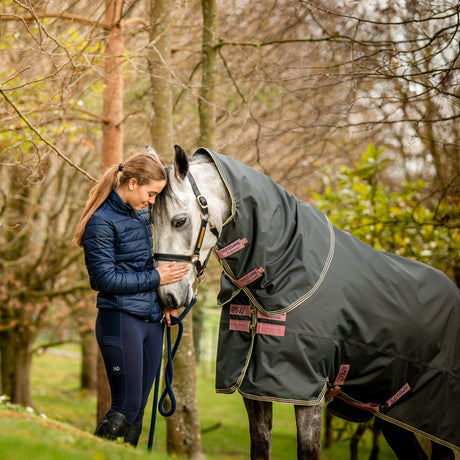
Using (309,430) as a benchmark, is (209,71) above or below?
above

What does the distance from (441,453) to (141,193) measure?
307 cm

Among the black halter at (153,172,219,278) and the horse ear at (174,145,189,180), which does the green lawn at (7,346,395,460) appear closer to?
the black halter at (153,172,219,278)

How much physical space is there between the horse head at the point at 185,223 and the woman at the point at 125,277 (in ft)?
0.26

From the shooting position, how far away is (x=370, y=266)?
3.80m

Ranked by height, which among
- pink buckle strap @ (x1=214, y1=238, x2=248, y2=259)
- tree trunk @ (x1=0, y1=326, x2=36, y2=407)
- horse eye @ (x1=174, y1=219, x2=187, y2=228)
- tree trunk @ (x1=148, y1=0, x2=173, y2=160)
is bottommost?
tree trunk @ (x1=0, y1=326, x2=36, y2=407)

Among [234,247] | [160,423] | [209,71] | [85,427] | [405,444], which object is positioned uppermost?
[209,71]

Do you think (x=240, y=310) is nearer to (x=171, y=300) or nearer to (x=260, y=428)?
(x=171, y=300)

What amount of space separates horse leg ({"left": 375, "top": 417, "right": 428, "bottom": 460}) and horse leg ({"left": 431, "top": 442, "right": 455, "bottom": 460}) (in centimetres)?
15

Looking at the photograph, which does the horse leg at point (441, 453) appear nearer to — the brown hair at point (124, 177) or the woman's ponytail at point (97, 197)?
the brown hair at point (124, 177)

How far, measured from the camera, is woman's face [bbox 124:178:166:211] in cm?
325

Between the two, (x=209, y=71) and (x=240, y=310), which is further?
(x=209, y=71)

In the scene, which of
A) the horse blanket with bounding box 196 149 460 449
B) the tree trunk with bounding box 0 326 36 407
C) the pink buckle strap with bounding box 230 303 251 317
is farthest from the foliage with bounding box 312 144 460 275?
the tree trunk with bounding box 0 326 36 407

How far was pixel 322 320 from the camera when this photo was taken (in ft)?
11.2

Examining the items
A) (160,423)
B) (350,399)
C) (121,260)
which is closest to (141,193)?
(121,260)
